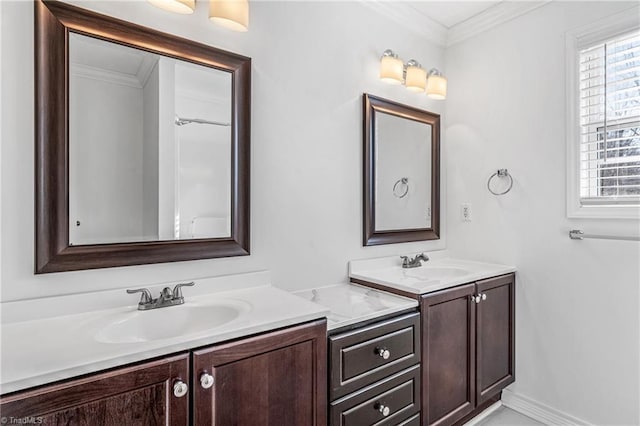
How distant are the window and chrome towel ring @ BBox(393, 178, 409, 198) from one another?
2.99ft

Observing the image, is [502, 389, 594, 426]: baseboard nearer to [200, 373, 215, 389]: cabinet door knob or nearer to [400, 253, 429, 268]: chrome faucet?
[400, 253, 429, 268]: chrome faucet

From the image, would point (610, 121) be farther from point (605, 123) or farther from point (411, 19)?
point (411, 19)

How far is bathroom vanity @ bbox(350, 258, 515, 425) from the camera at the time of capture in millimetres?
1670

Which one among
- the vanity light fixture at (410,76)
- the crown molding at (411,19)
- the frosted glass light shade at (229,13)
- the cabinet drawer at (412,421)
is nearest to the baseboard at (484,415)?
the cabinet drawer at (412,421)

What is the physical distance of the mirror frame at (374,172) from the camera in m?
2.05

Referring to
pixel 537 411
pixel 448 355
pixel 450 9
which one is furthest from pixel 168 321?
pixel 450 9

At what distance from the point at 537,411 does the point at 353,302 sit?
147 cm

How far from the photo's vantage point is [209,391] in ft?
3.28

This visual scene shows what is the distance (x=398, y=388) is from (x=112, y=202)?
1.43 meters

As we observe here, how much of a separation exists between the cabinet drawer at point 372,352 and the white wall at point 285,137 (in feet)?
1.69

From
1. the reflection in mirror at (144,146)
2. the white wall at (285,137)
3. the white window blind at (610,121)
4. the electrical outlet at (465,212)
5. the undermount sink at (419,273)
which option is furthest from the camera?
the electrical outlet at (465,212)

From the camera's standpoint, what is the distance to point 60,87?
1.19 meters

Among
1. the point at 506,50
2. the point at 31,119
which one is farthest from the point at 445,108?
the point at 31,119

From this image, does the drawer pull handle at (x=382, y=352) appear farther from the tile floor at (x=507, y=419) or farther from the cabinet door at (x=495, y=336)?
the tile floor at (x=507, y=419)
